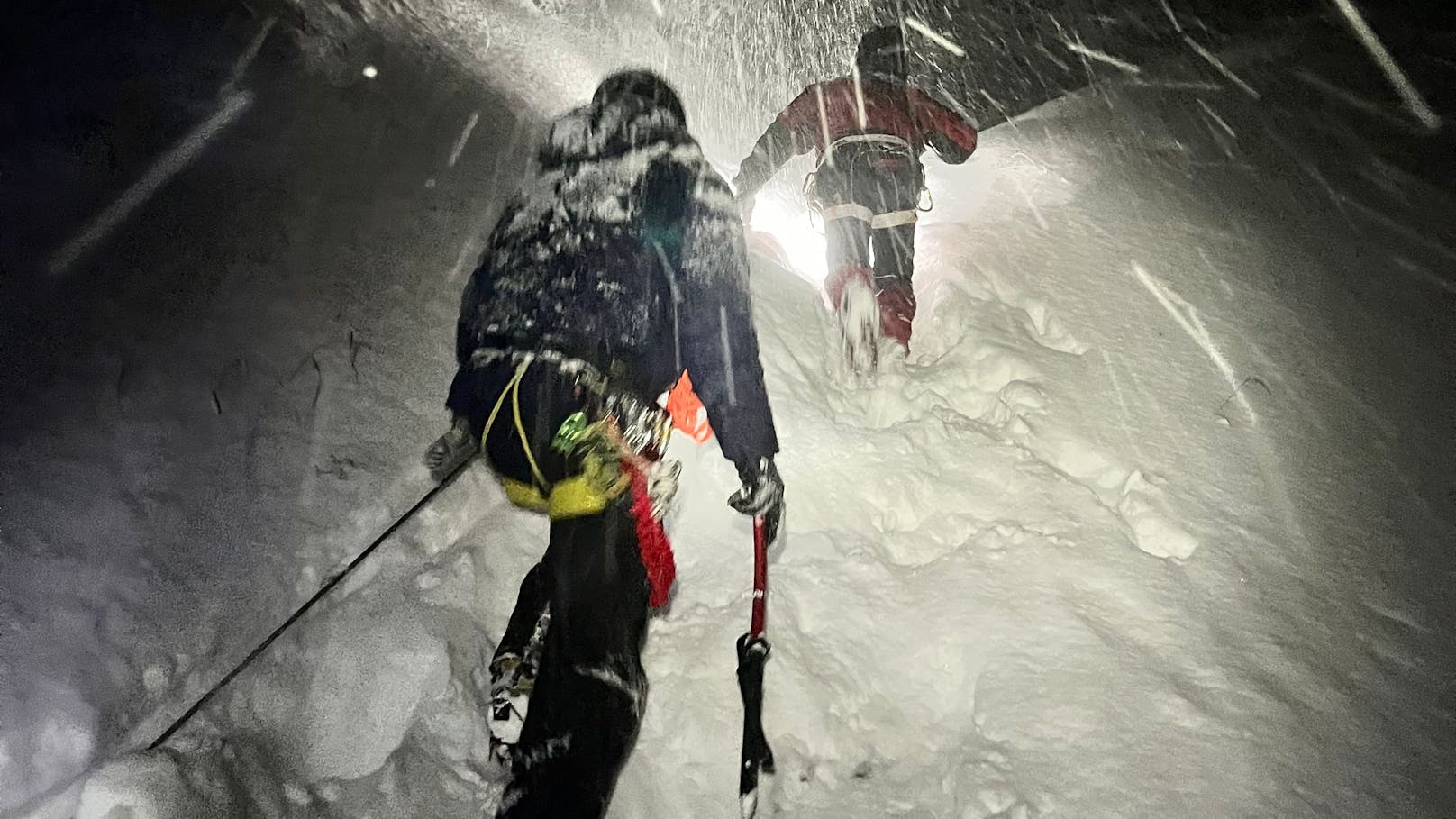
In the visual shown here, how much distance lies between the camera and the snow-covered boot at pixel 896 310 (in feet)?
12.6

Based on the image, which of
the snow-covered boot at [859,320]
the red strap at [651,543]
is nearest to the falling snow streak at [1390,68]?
the snow-covered boot at [859,320]

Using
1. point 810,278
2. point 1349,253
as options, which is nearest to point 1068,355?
point 810,278

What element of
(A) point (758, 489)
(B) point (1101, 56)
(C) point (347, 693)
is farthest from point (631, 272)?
(B) point (1101, 56)

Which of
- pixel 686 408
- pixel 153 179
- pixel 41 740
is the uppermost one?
pixel 686 408

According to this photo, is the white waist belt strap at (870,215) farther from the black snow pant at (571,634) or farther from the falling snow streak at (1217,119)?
the falling snow streak at (1217,119)

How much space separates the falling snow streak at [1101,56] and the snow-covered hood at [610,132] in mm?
7480

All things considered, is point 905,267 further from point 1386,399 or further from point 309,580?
point 309,580

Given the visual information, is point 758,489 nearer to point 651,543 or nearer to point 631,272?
point 651,543

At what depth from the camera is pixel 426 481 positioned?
11.2 ft

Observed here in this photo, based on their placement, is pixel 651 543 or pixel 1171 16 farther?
pixel 1171 16

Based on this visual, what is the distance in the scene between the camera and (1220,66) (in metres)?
6.89

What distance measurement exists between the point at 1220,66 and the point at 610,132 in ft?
25.0

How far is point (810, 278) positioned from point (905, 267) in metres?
0.79

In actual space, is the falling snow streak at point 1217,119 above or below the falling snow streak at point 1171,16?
below
